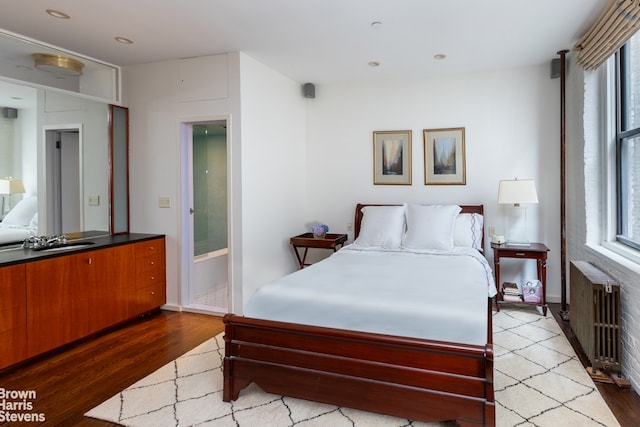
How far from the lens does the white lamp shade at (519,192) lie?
3.84 metres

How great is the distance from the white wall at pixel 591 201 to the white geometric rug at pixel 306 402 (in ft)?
1.33

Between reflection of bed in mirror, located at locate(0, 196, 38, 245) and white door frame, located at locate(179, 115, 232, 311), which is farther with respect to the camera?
white door frame, located at locate(179, 115, 232, 311)

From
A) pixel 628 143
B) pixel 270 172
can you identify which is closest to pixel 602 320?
pixel 628 143

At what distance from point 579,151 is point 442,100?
5.09 ft

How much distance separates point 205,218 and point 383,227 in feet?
6.77

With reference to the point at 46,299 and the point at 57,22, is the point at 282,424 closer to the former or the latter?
the point at 46,299

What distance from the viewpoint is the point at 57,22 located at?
3.05 m

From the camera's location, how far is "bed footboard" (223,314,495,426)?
184cm

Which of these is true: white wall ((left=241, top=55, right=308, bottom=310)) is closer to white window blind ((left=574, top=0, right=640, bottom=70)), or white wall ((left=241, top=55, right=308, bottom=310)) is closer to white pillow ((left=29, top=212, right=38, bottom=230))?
white pillow ((left=29, top=212, right=38, bottom=230))

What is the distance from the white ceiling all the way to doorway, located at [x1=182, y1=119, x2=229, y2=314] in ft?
2.85

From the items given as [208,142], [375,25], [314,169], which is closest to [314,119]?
[314,169]

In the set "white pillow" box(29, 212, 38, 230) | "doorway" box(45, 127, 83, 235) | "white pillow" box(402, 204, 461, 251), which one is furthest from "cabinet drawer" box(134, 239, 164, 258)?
"white pillow" box(402, 204, 461, 251)

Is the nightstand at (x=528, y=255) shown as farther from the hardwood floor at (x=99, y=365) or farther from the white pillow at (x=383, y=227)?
the hardwood floor at (x=99, y=365)

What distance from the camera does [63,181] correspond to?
3588 mm
